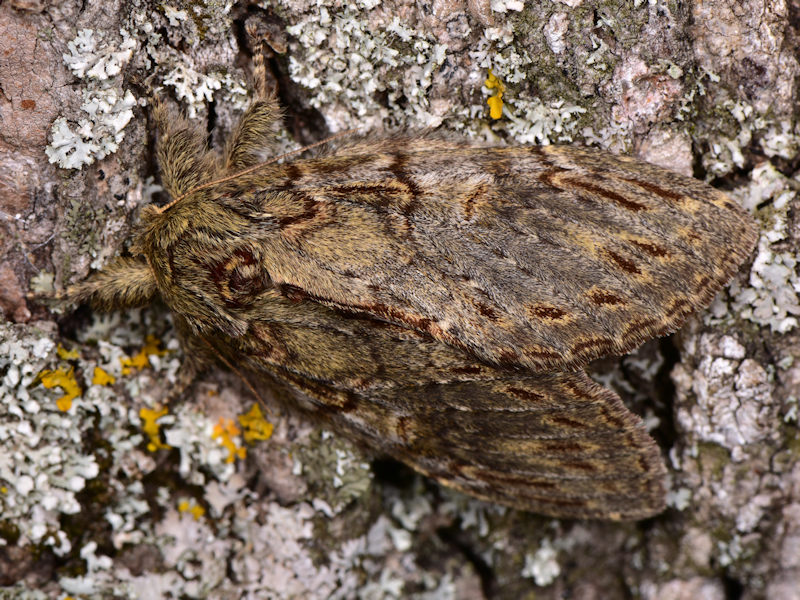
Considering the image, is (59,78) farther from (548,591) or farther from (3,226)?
(548,591)

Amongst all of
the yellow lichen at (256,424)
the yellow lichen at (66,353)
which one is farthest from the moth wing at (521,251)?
the yellow lichen at (66,353)

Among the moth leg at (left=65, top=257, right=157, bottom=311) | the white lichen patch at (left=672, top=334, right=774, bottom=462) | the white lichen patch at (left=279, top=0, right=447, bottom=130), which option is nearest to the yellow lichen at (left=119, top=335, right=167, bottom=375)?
the moth leg at (left=65, top=257, right=157, bottom=311)

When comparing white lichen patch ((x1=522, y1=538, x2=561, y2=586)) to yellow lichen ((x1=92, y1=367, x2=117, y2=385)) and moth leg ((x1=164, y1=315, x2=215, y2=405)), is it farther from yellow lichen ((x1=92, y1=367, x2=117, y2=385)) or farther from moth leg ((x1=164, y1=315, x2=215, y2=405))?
yellow lichen ((x1=92, y1=367, x2=117, y2=385))

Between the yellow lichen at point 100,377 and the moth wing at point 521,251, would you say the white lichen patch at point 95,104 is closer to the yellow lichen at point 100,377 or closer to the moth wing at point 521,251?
the moth wing at point 521,251

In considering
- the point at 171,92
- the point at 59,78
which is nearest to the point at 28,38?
the point at 59,78

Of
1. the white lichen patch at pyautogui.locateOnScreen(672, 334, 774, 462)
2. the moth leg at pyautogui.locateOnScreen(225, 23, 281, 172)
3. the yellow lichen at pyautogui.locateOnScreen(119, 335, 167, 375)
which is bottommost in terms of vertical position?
the yellow lichen at pyautogui.locateOnScreen(119, 335, 167, 375)

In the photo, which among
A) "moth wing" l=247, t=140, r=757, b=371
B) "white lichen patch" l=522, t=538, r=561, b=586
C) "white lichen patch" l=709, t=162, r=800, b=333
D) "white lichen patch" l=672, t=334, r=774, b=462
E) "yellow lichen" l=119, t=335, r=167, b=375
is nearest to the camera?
"moth wing" l=247, t=140, r=757, b=371
